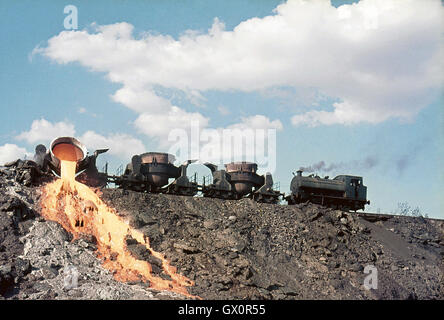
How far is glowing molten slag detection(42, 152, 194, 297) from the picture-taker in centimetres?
2355

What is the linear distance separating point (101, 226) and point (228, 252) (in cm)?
639

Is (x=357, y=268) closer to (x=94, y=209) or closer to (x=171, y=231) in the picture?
(x=171, y=231)

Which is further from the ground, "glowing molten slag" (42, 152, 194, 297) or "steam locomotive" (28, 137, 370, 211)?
"steam locomotive" (28, 137, 370, 211)

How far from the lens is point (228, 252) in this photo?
87.1ft

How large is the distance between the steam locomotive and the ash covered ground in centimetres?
307

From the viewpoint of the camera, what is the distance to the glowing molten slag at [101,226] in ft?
77.3

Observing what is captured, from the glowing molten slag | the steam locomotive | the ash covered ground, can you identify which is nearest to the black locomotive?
the steam locomotive

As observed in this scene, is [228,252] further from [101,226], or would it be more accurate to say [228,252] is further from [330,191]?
[330,191]

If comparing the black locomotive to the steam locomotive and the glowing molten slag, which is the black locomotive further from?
the glowing molten slag

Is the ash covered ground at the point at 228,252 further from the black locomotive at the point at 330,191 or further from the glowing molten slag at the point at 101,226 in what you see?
the black locomotive at the point at 330,191

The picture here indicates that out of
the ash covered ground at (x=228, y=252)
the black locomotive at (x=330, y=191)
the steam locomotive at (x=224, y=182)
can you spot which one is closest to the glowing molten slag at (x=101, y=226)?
the ash covered ground at (x=228, y=252)

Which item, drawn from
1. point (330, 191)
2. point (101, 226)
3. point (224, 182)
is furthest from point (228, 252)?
point (330, 191)
